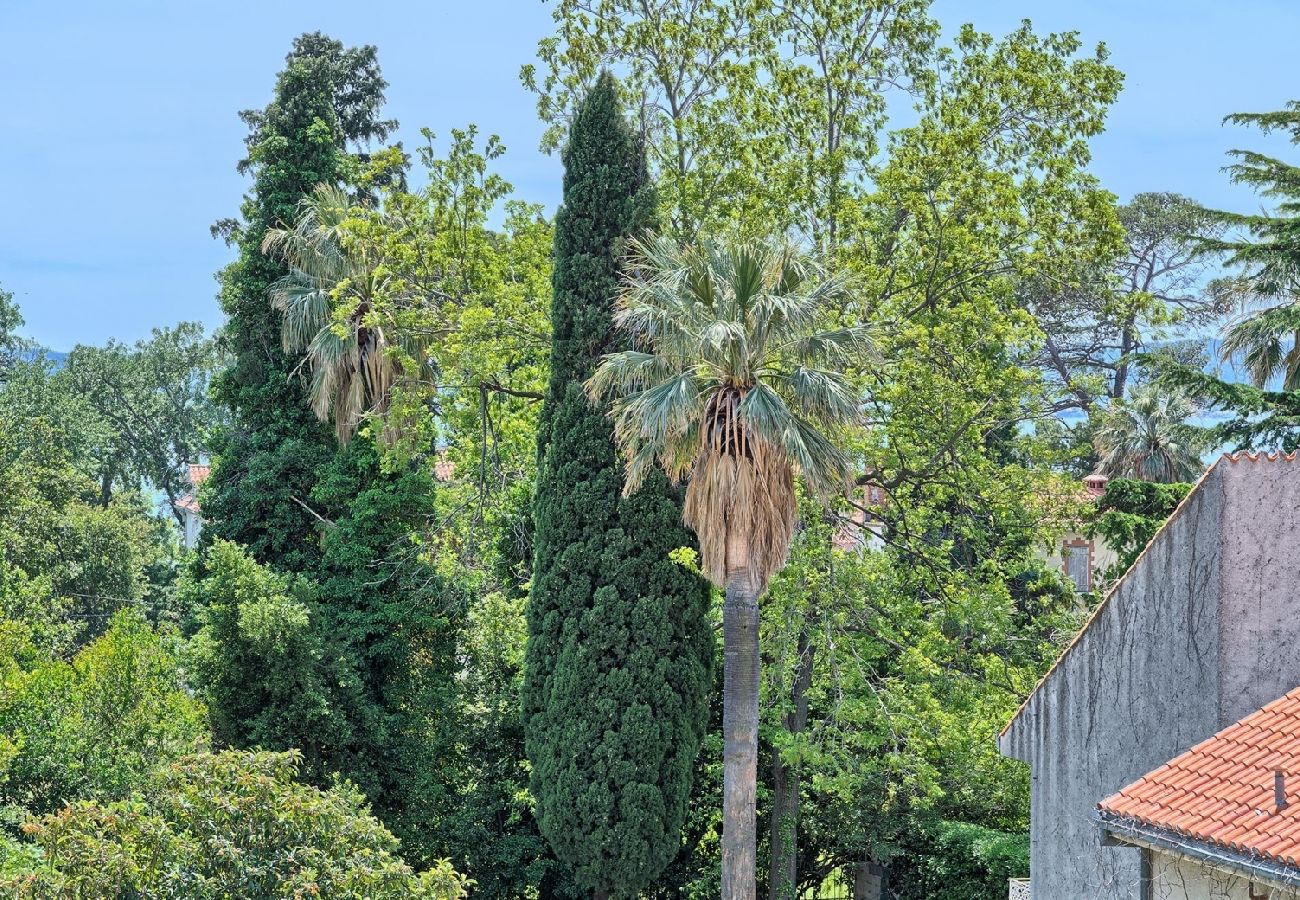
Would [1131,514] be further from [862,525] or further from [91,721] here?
[91,721]

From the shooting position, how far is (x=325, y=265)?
27578mm

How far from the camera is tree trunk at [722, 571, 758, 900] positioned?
19203mm

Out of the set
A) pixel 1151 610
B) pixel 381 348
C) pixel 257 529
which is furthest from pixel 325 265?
pixel 1151 610

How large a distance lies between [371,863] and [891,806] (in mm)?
11432

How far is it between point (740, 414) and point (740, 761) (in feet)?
16.0

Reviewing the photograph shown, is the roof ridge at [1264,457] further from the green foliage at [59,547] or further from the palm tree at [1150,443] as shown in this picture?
the palm tree at [1150,443]

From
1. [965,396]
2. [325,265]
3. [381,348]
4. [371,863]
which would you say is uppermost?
Answer: [325,265]

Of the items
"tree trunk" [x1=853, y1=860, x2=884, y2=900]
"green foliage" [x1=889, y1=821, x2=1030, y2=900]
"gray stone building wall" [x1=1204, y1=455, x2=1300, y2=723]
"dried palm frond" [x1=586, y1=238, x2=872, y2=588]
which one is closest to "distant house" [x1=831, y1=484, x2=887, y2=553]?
"dried palm frond" [x1=586, y1=238, x2=872, y2=588]

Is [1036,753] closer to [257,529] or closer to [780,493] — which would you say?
[780,493]

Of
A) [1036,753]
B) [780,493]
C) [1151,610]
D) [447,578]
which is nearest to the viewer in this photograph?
[1151,610]

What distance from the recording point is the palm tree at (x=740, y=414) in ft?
58.6

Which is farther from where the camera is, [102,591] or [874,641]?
[102,591]

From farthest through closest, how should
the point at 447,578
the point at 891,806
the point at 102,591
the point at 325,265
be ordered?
the point at 102,591
the point at 325,265
the point at 447,578
the point at 891,806

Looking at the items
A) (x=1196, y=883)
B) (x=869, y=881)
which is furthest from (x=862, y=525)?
(x=1196, y=883)
